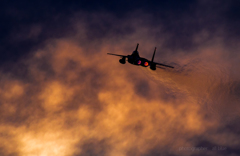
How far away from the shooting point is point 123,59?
2589 inches

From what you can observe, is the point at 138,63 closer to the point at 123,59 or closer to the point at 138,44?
the point at 123,59

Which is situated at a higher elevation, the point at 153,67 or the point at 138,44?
the point at 138,44

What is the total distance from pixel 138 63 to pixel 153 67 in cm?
601

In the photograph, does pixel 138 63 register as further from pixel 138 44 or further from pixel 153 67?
pixel 138 44

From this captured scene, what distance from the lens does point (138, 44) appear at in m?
69.8

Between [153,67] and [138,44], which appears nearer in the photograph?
[153,67]

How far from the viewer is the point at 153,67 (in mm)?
63125

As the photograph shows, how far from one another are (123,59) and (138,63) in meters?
6.71

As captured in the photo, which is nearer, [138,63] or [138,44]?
[138,63]

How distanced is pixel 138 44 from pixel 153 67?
13.2m

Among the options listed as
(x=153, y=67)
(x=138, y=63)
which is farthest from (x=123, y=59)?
(x=153, y=67)

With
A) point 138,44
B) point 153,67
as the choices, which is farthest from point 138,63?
point 138,44

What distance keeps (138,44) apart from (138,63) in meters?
11.3

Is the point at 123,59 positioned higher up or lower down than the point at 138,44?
lower down
